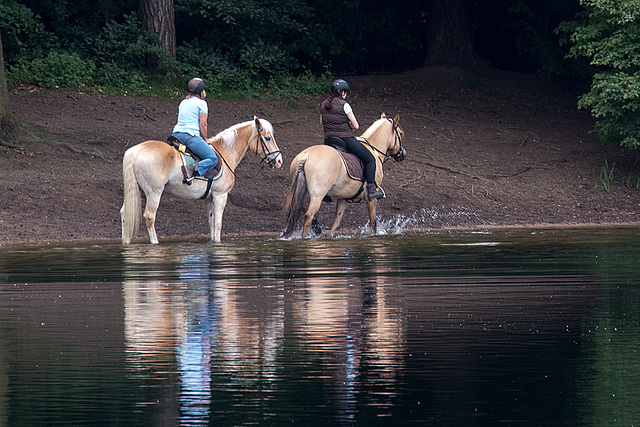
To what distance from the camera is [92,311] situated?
9.66 m

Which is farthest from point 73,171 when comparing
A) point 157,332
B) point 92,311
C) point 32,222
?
point 157,332

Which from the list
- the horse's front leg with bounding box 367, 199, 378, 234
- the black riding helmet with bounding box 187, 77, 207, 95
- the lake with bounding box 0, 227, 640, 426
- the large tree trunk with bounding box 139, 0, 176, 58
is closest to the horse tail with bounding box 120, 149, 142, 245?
the black riding helmet with bounding box 187, 77, 207, 95

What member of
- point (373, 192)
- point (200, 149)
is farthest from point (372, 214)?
point (200, 149)

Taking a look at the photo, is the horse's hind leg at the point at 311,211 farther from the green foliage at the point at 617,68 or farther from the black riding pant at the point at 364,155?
the green foliage at the point at 617,68

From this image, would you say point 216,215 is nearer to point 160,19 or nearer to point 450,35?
point 160,19

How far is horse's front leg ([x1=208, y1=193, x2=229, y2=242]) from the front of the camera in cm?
1725

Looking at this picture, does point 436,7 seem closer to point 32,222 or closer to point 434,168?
point 434,168

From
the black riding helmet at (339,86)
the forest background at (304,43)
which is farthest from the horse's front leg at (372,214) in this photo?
the forest background at (304,43)

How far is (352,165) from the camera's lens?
703 inches

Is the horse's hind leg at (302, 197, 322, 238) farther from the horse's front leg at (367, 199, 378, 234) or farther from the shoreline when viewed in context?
the horse's front leg at (367, 199, 378, 234)

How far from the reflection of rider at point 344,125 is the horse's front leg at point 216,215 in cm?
207

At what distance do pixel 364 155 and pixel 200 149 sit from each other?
2.80 meters

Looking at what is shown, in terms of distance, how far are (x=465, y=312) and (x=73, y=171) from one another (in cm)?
1326

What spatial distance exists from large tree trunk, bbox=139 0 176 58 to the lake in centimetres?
1515
